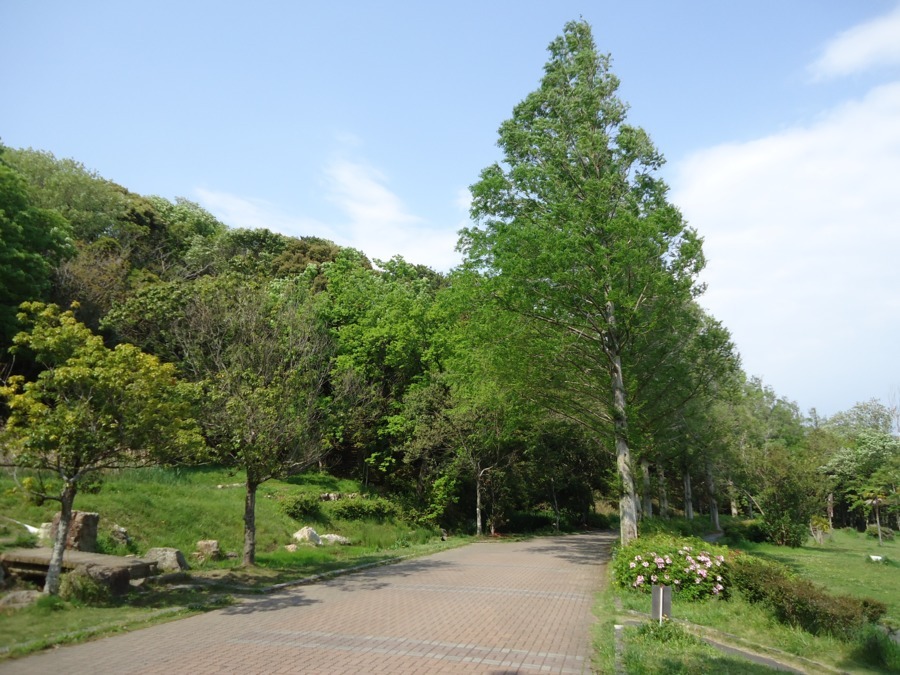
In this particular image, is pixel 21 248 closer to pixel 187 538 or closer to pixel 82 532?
pixel 187 538

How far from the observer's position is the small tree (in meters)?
10.1

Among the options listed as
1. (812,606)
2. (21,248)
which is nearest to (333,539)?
(812,606)

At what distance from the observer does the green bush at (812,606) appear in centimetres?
852

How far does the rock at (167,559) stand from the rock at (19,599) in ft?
11.1

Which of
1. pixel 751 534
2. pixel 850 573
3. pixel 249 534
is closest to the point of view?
pixel 249 534

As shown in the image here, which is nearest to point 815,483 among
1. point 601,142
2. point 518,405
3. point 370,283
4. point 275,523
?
point 518,405

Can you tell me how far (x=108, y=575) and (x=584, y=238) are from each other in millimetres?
13597

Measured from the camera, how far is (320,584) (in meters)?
13.5

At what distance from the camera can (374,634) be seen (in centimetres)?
888

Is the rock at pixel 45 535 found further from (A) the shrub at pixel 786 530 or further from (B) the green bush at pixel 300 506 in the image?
(A) the shrub at pixel 786 530

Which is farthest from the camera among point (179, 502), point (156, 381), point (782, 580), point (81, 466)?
point (179, 502)

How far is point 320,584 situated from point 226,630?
15.5 ft

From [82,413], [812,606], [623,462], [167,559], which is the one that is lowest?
[167,559]

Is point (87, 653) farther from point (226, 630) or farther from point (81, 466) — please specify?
point (81, 466)
